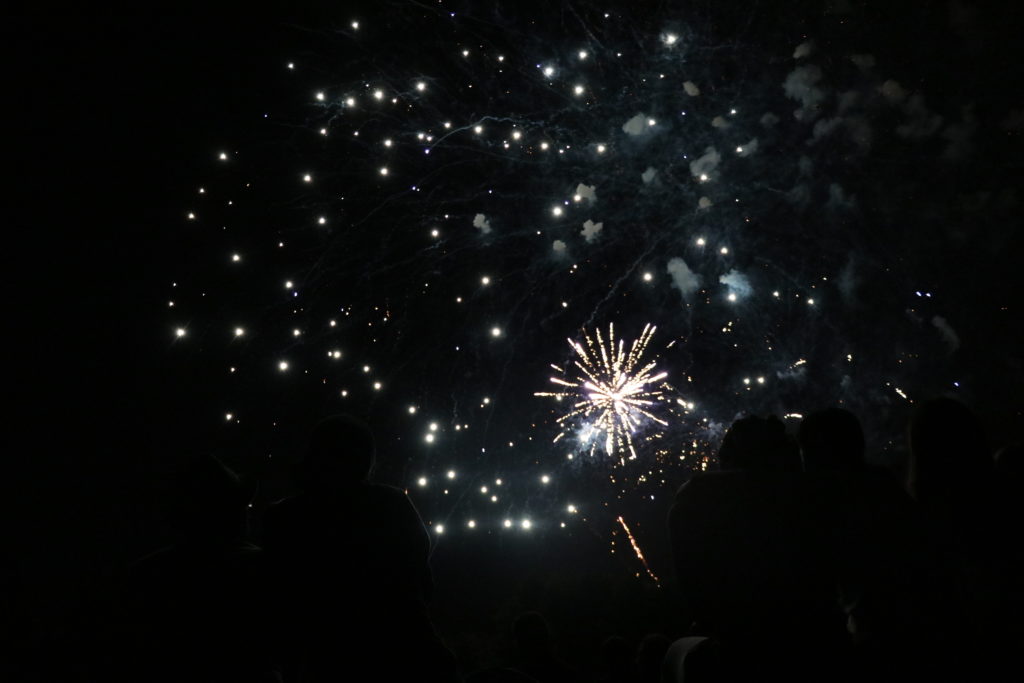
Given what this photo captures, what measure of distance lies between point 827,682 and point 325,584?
2044 millimetres

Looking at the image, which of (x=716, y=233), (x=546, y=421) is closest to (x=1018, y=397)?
(x=716, y=233)

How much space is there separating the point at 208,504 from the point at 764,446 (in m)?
2.78

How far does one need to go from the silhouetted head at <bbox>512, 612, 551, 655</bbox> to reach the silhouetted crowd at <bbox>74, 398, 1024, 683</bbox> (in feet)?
4.11

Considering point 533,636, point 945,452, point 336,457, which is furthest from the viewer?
point 533,636

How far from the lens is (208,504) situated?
262 centimetres

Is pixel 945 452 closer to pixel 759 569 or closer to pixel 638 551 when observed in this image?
pixel 759 569

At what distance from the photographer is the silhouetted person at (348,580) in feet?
7.72

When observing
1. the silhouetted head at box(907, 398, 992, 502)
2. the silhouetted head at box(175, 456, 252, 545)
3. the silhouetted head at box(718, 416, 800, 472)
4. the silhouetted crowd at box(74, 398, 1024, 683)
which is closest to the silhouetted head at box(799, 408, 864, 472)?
the silhouetted crowd at box(74, 398, 1024, 683)

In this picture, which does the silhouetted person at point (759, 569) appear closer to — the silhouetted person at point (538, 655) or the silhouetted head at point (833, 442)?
the silhouetted head at point (833, 442)

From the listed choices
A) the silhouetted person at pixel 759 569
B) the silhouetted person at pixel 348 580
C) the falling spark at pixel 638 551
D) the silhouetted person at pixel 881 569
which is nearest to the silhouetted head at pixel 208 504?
the silhouetted person at pixel 348 580

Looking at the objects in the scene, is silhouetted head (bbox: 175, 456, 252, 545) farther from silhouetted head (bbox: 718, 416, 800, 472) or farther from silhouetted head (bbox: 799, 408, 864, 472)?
silhouetted head (bbox: 799, 408, 864, 472)

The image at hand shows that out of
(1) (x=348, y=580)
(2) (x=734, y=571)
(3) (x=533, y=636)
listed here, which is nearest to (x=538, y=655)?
(3) (x=533, y=636)

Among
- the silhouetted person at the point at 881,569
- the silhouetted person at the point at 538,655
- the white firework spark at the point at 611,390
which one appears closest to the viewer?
the silhouetted person at the point at 881,569

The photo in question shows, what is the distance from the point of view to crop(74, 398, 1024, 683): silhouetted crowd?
192 centimetres
